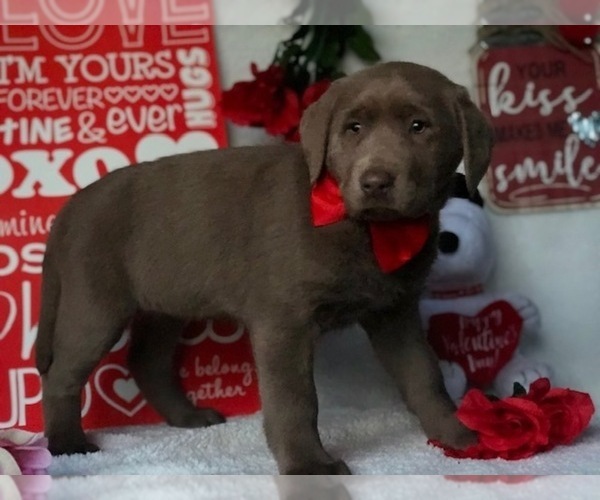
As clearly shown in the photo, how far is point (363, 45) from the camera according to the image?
5.05ft

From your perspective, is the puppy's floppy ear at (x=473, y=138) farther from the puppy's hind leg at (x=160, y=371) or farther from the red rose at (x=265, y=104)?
the puppy's hind leg at (x=160, y=371)

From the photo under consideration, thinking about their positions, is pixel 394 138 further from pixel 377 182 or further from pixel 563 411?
pixel 563 411

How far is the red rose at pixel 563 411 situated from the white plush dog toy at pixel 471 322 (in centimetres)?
25

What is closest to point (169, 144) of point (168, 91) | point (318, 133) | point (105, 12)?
point (168, 91)

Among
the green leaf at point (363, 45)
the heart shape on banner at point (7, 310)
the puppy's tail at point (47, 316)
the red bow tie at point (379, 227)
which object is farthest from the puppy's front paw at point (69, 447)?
the green leaf at point (363, 45)

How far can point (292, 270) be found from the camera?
1136 mm

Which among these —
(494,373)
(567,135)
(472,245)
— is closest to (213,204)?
(472,245)

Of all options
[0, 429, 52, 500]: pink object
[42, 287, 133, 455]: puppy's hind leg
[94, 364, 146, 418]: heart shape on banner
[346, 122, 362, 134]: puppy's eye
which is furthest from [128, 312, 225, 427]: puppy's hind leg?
[346, 122, 362, 134]: puppy's eye

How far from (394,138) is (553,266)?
26.6 inches

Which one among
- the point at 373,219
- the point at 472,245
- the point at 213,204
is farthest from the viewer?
the point at 472,245

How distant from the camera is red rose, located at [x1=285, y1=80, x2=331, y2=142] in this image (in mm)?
1468

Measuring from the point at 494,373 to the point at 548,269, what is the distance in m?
0.24

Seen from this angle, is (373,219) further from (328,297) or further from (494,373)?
(494,373)

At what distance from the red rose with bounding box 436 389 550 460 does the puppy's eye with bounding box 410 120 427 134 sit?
1.27 ft
